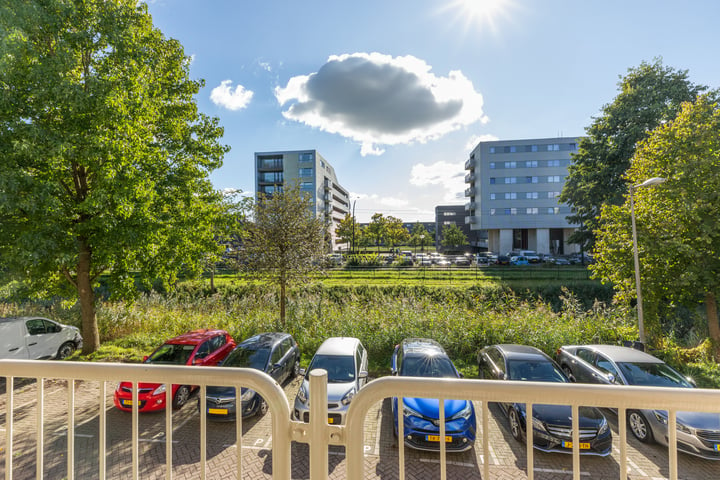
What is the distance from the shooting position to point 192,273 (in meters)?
10.6

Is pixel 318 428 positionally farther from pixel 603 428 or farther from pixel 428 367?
Answer: pixel 603 428

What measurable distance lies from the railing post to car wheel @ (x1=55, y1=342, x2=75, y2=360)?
1278 centimetres

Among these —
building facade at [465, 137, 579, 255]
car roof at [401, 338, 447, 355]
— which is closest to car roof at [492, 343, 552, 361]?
car roof at [401, 338, 447, 355]

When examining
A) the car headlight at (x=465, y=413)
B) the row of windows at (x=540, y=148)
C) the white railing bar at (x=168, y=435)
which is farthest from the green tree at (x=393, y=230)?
the white railing bar at (x=168, y=435)

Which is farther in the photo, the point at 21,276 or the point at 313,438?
the point at 21,276

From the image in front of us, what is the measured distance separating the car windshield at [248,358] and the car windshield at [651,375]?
805 centimetres

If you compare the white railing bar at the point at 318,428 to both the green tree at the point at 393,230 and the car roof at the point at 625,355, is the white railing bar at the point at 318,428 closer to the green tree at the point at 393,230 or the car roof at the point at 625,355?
the car roof at the point at 625,355

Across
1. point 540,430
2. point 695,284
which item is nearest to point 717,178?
point 695,284

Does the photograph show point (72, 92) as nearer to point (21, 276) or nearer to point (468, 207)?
point (21, 276)

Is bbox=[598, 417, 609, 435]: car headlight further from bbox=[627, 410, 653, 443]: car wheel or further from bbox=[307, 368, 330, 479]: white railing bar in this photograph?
bbox=[307, 368, 330, 479]: white railing bar

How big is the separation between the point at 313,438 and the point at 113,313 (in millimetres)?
15242

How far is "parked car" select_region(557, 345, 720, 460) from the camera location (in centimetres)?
512

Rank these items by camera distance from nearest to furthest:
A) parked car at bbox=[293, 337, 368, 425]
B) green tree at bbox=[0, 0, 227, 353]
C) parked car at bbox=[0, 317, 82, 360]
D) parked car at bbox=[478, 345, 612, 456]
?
1. parked car at bbox=[478, 345, 612, 456]
2. parked car at bbox=[293, 337, 368, 425]
3. green tree at bbox=[0, 0, 227, 353]
4. parked car at bbox=[0, 317, 82, 360]

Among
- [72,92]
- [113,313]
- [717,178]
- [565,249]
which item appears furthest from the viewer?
[565,249]
